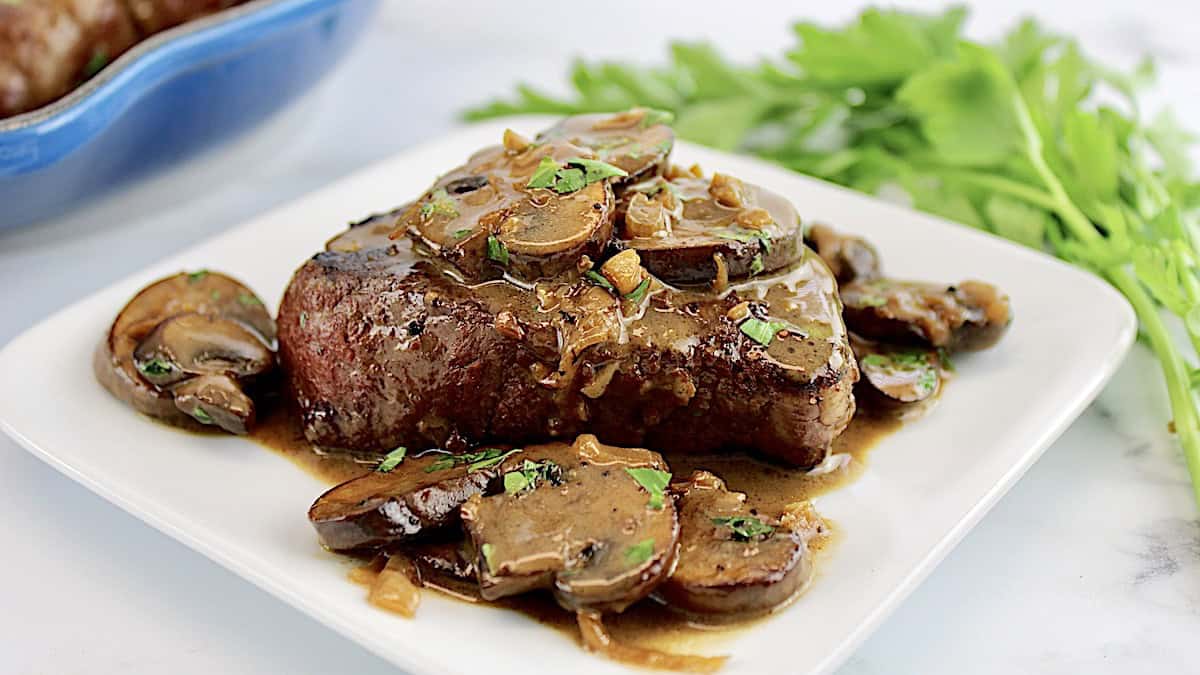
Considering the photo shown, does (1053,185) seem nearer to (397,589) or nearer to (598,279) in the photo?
(598,279)

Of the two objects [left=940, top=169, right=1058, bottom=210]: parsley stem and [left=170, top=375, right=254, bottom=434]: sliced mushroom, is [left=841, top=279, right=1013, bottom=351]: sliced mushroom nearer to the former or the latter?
[left=940, top=169, right=1058, bottom=210]: parsley stem

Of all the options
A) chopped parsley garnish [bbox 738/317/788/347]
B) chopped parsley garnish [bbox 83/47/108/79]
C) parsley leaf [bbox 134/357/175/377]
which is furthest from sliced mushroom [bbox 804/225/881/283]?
chopped parsley garnish [bbox 83/47/108/79]

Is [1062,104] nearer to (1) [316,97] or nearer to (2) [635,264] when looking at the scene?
(2) [635,264]

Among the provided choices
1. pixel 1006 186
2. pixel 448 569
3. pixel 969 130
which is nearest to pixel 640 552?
pixel 448 569

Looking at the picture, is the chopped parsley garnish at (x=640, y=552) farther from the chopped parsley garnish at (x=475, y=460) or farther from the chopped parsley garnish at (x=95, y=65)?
the chopped parsley garnish at (x=95, y=65)

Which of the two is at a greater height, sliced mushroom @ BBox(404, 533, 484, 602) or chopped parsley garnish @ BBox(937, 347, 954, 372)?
sliced mushroom @ BBox(404, 533, 484, 602)

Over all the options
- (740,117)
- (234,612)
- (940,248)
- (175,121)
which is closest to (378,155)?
(175,121)
